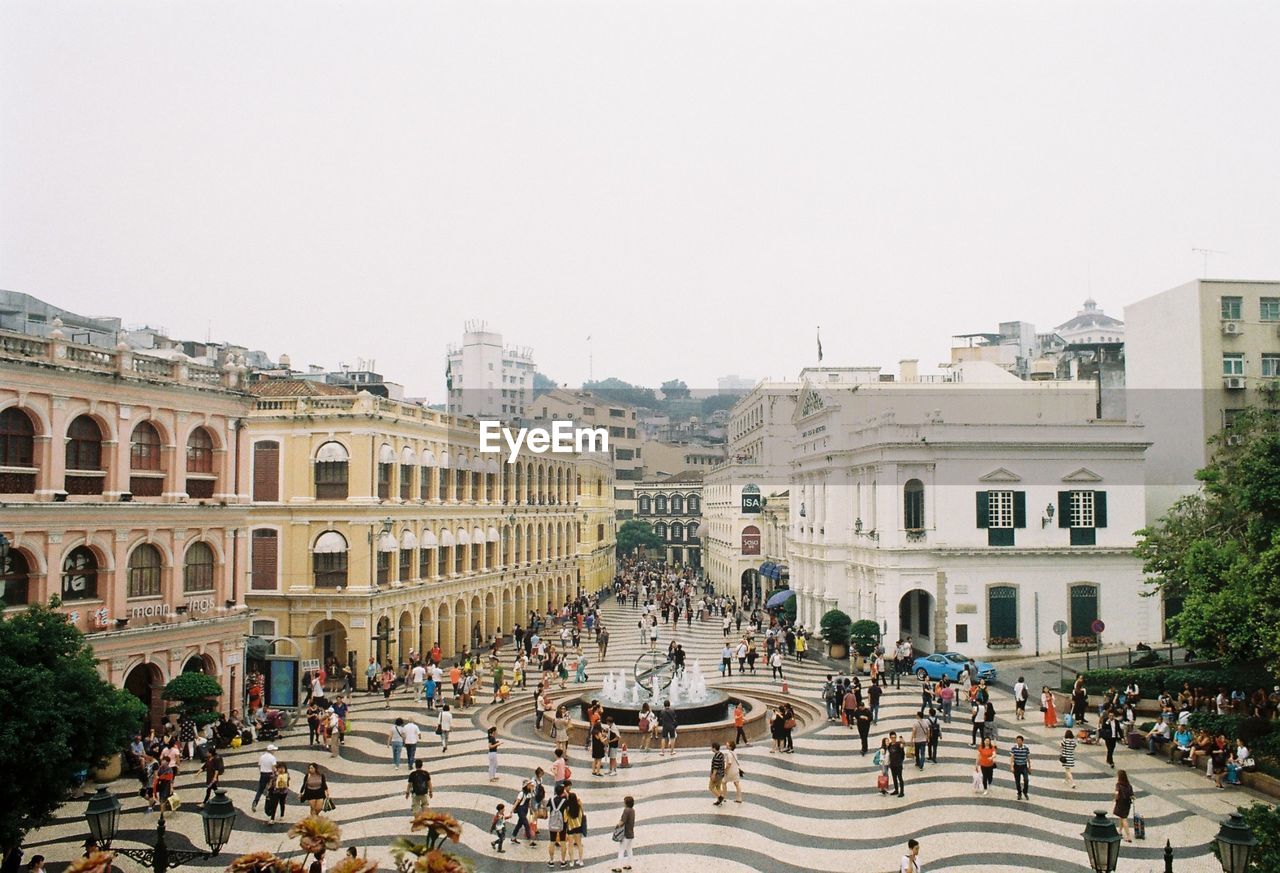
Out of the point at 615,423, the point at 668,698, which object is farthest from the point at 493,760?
the point at 615,423

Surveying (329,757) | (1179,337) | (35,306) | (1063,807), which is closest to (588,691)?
(329,757)

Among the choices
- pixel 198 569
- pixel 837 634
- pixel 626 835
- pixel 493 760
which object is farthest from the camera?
pixel 837 634

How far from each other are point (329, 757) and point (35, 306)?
22.5 metres

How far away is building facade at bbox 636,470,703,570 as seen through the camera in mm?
123562

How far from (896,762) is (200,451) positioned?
2119 cm

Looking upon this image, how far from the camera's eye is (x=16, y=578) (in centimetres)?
2373

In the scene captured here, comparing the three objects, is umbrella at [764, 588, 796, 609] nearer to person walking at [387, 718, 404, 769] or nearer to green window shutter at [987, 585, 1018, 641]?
green window shutter at [987, 585, 1018, 641]

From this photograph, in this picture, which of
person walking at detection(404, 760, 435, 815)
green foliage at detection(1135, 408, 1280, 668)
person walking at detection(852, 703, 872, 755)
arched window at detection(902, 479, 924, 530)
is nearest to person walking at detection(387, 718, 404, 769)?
person walking at detection(404, 760, 435, 815)

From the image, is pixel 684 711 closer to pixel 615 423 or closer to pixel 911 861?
pixel 911 861

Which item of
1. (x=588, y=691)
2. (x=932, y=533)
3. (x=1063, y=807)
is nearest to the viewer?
(x=1063, y=807)

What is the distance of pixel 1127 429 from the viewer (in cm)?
4197

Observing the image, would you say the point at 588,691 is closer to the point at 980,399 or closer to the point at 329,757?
Result: the point at 329,757

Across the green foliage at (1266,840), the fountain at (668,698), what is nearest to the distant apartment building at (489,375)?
the fountain at (668,698)

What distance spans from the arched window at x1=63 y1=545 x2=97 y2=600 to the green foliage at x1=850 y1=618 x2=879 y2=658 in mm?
27321
